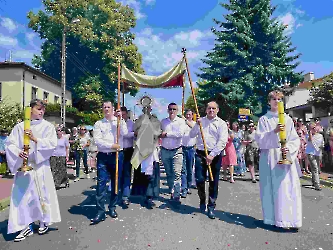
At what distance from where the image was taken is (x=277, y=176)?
5605mm

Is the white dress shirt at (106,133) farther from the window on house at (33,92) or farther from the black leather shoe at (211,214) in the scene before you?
the window on house at (33,92)

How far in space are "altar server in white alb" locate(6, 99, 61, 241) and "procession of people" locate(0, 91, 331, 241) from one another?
14 mm

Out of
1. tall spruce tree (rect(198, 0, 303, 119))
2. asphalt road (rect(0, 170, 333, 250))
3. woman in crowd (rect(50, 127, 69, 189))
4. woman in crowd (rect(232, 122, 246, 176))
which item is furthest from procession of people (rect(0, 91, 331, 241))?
tall spruce tree (rect(198, 0, 303, 119))

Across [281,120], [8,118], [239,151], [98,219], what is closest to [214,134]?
[281,120]

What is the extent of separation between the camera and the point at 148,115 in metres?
7.61

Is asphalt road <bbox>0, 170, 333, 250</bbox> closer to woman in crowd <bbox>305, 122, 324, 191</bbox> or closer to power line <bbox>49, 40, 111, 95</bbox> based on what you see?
woman in crowd <bbox>305, 122, 324, 191</bbox>

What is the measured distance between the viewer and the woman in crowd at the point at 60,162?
33.9ft

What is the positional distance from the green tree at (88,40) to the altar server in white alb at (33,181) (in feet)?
100

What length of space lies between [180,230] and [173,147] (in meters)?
2.52

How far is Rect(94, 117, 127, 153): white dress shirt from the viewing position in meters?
6.27

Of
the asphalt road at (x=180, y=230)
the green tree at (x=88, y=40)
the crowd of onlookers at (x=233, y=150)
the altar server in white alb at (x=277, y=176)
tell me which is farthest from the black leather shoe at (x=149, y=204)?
the green tree at (x=88, y=40)

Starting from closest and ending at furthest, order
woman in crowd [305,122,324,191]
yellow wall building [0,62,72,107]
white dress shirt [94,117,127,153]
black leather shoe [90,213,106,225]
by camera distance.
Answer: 1. black leather shoe [90,213,106,225]
2. white dress shirt [94,117,127,153]
3. woman in crowd [305,122,324,191]
4. yellow wall building [0,62,72,107]

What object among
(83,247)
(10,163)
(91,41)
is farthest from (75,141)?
(91,41)

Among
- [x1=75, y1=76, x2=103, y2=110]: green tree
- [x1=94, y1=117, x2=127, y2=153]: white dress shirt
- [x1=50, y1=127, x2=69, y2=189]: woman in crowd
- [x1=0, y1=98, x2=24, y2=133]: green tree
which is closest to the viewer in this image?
[x1=94, y1=117, x2=127, y2=153]: white dress shirt
